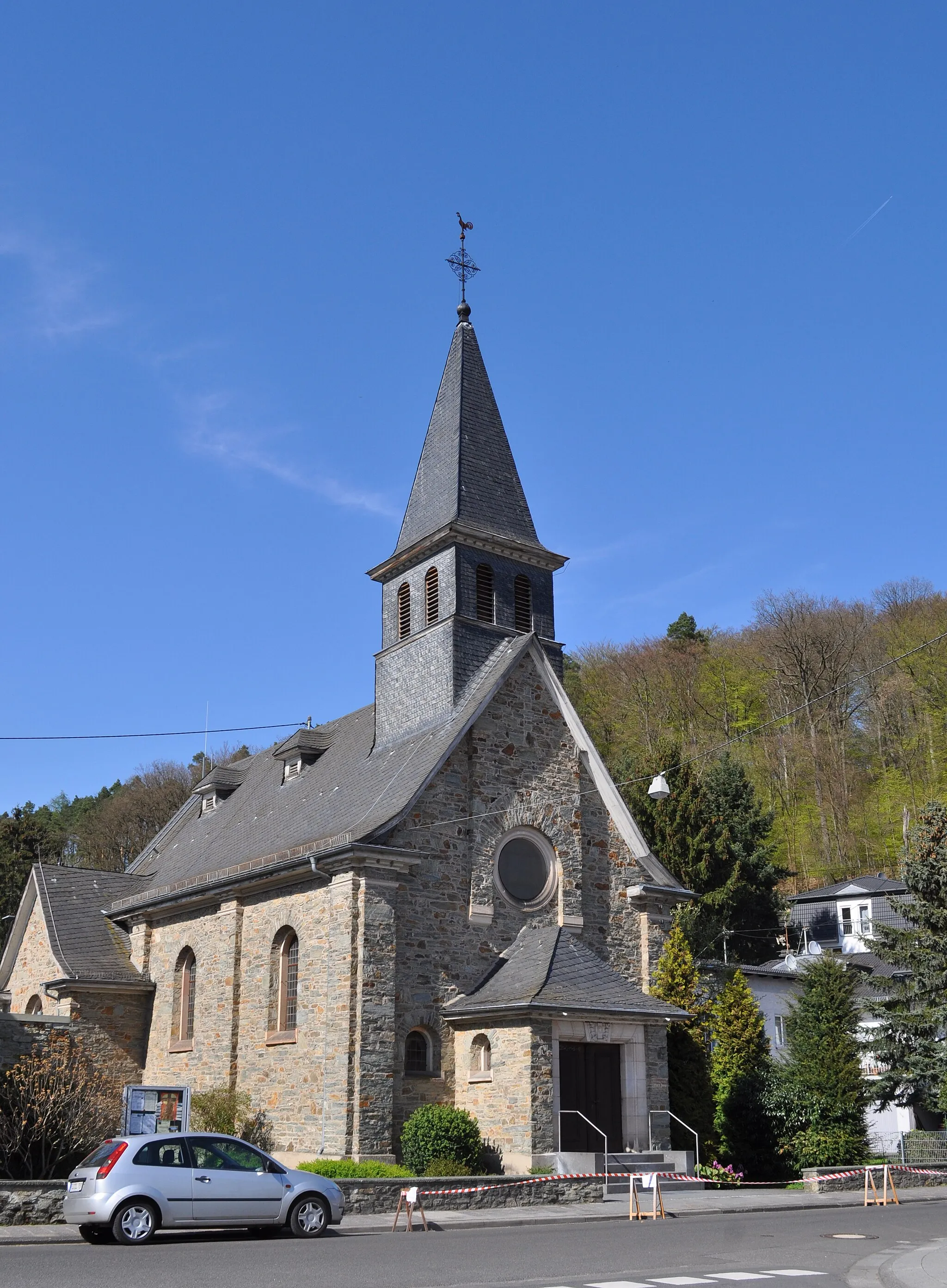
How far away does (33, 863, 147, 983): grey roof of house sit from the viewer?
31.0m

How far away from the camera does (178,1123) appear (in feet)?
67.9

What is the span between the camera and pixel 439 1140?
2111cm

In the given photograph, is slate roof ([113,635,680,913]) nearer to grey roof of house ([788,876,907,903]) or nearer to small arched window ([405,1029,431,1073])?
small arched window ([405,1029,431,1073])

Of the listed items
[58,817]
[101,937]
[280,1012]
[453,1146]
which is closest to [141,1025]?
[101,937]

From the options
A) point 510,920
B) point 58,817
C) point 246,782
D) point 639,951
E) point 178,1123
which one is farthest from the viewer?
point 58,817

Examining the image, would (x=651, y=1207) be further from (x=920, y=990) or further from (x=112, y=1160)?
(x=920, y=990)

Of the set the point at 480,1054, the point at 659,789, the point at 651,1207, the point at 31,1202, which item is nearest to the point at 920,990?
the point at 659,789

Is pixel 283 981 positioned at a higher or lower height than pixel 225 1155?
higher

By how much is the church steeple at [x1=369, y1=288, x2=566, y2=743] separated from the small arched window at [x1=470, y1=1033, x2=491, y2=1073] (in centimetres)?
720

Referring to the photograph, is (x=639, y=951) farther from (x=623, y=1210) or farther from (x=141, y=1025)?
(x=141, y=1025)

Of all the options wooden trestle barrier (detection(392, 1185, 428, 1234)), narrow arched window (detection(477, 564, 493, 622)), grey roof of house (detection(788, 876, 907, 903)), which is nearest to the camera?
wooden trestle barrier (detection(392, 1185, 428, 1234))

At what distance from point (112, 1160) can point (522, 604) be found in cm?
1756

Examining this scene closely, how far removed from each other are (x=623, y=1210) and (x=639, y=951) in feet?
28.0

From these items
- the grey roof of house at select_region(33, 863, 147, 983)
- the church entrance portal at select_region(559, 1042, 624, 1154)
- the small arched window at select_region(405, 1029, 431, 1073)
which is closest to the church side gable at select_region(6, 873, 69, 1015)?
the grey roof of house at select_region(33, 863, 147, 983)
